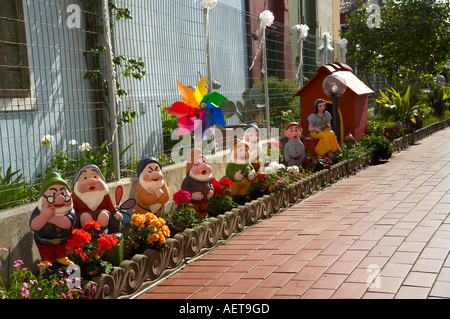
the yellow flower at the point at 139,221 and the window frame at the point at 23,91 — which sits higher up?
the window frame at the point at 23,91

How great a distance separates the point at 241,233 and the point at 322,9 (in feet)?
59.9

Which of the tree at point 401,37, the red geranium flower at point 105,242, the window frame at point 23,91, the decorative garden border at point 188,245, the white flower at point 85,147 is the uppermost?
the tree at point 401,37

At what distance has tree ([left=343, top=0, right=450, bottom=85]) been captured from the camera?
741 inches

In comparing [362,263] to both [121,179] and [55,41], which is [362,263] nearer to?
[121,179]

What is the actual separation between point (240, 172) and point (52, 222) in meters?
2.98

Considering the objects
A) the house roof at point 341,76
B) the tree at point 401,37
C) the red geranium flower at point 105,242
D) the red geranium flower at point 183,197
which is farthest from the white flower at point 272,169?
the tree at point 401,37

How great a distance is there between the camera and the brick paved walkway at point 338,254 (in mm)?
4094

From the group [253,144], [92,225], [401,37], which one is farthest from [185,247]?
[401,37]

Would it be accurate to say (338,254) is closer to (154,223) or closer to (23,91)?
(154,223)

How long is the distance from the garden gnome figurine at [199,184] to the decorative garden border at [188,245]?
32cm

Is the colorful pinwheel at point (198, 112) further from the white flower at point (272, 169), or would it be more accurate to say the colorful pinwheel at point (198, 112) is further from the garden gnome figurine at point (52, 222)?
the garden gnome figurine at point (52, 222)

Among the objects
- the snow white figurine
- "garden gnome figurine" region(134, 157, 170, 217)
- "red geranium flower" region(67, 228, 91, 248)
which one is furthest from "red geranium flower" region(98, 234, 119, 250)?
the snow white figurine

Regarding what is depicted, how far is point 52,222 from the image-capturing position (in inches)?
166
